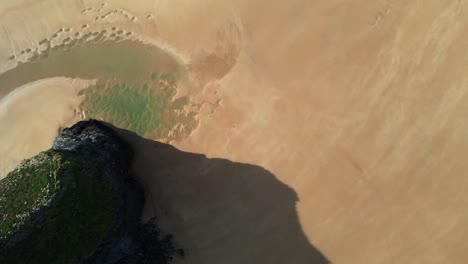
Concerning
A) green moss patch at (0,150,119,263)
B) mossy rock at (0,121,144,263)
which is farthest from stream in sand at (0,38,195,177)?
green moss patch at (0,150,119,263)

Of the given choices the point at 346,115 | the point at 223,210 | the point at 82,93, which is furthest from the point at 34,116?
the point at 346,115

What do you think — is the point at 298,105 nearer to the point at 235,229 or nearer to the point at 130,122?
the point at 235,229

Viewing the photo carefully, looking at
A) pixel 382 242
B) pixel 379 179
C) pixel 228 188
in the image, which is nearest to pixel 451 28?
pixel 379 179

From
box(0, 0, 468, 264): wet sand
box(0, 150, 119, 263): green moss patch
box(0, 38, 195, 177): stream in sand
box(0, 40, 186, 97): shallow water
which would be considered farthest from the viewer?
box(0, 40, 186, 97): shallow water

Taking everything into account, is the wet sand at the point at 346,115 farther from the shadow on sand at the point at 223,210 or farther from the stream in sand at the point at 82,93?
the stream in sand at the point at 82,93

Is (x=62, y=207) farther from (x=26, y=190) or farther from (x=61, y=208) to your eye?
(x=26, y=190)

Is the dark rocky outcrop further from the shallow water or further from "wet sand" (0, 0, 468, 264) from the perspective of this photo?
the shallow water
